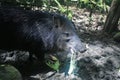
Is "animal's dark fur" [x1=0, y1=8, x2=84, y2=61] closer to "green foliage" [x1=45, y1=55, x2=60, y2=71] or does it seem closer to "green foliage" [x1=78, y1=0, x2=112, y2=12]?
"green foliage" [x1=45, y1=55, x2=60, y2=71]

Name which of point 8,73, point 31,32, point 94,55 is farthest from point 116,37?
point 8,73

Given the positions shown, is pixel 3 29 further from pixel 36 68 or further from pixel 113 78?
pixel 113 78

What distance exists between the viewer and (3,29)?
160 inches

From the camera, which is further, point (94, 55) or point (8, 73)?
point (94, 55)

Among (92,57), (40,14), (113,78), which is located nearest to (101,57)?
(92,57)

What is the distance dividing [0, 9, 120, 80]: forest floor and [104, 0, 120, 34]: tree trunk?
A: 9.0 inches

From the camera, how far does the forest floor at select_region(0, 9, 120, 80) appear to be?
4316mm

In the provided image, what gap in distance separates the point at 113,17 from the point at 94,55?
5.43 feet

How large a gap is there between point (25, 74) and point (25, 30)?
777 mm

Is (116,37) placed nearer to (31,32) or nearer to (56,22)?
(56,22)

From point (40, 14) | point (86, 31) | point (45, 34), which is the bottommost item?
point (86, 31)

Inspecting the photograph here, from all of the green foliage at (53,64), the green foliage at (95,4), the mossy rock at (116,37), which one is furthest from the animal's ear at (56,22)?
the mossy rock at (116,37)

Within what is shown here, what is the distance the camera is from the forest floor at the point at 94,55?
4316 millimetres

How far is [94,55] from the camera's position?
16.6ft
